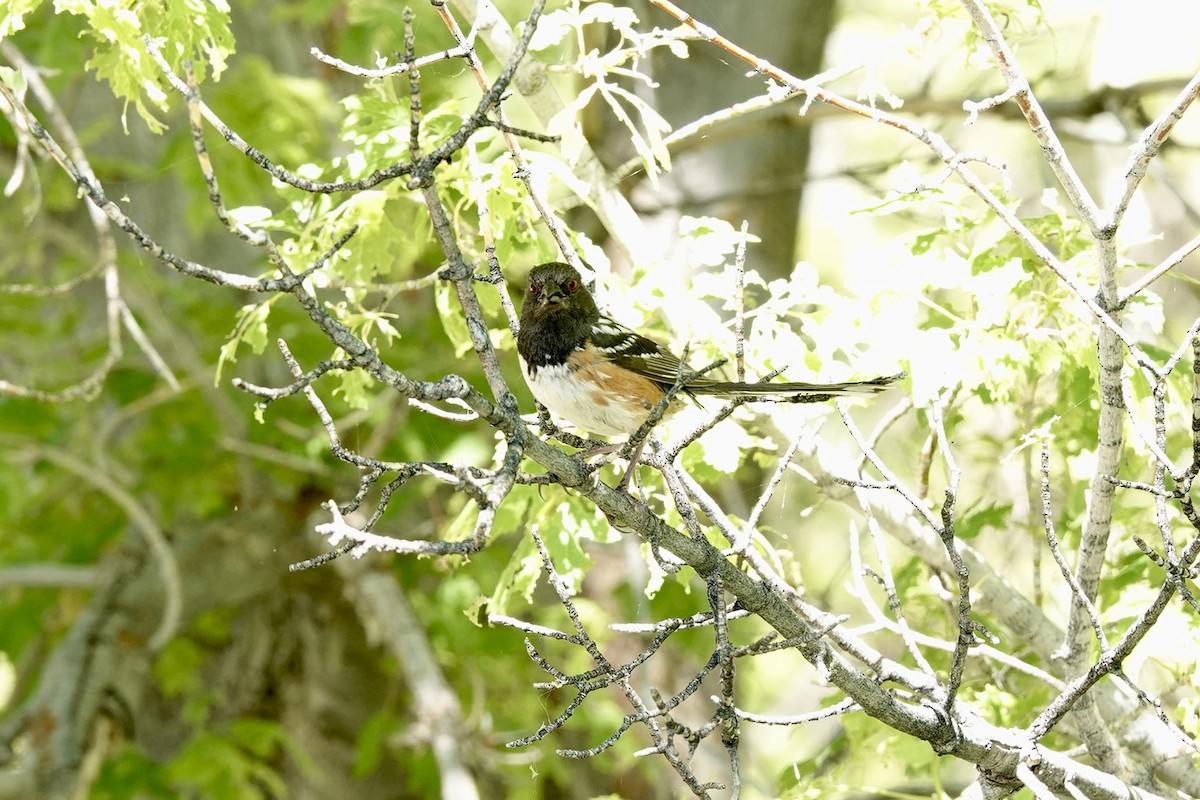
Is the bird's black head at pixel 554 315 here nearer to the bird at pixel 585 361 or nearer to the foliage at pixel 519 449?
the bird at pixel 585 361

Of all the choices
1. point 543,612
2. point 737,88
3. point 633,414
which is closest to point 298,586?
point 543,612

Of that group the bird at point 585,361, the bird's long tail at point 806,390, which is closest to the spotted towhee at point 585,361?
the bird at point 585,361

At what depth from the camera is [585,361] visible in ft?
8.78

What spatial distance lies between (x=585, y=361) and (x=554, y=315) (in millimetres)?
232

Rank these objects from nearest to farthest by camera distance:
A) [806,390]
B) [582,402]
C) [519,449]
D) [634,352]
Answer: [519,449] → [806,390] → [582,402] → [634,352]

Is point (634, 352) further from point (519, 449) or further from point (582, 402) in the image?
point (519, 449)

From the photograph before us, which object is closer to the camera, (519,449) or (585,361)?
(519,449)

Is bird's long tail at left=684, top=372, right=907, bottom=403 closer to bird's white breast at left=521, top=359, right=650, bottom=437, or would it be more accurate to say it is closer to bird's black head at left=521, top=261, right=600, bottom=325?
bird's white breast at left=521, top=359, right=650, bottom=437

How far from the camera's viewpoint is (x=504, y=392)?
5.78 ft

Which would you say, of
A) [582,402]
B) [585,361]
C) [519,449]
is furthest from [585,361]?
[519,449]

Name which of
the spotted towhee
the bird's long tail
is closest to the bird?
the spotted towhee

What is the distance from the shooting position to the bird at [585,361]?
261 cm

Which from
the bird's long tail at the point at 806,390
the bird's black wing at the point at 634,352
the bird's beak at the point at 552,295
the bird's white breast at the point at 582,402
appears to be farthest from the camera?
the bird's beak at the point at 552,295

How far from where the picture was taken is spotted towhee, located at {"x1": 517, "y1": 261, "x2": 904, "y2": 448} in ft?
8.55
